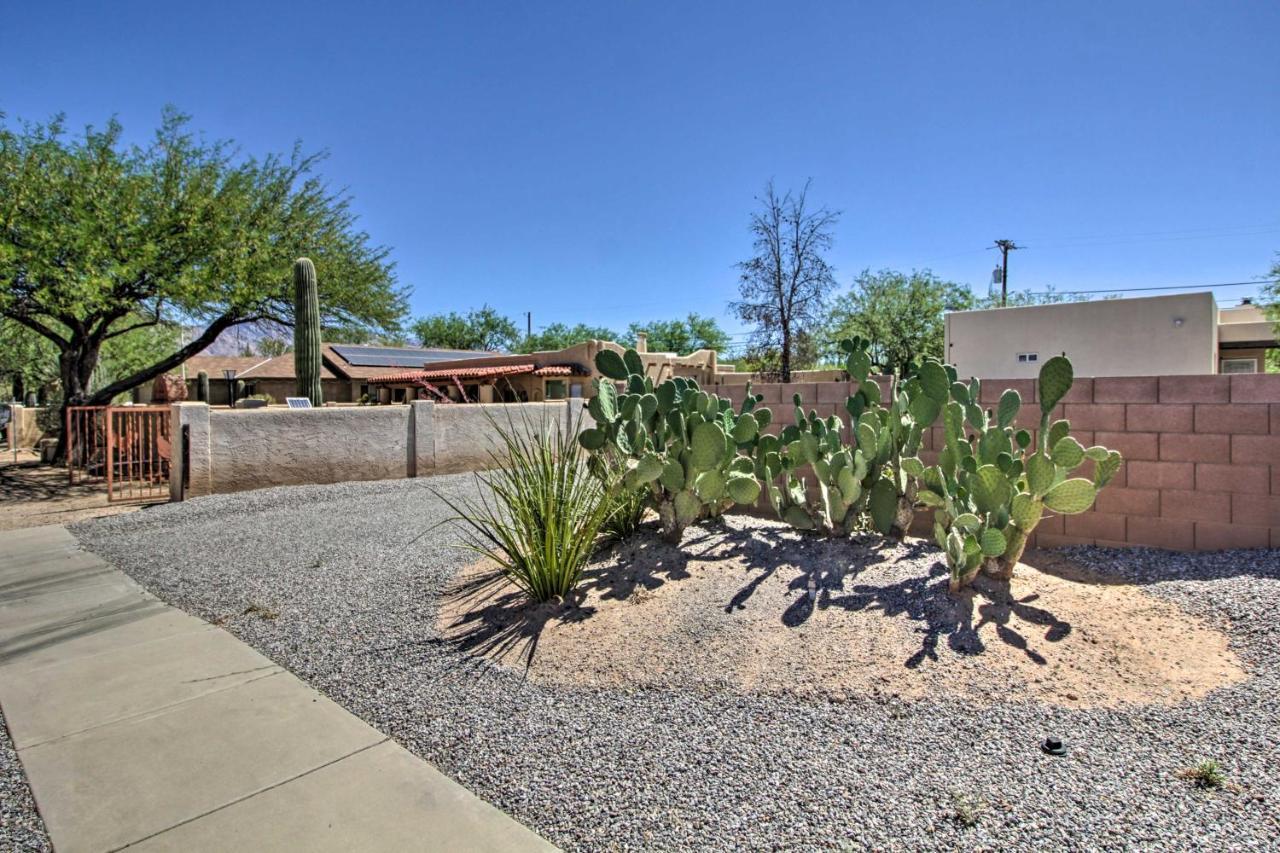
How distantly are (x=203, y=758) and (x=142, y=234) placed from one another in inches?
528

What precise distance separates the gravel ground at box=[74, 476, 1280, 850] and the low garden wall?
5858 mm

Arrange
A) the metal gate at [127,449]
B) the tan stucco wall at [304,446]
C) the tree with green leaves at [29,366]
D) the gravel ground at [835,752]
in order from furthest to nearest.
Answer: the tree with green leaves at [29,366] < the metal gate at [127,449] < the tan stucco wall at [304,446] < the gravel ground at [835,752]

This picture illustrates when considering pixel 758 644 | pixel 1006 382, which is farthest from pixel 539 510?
pixel 1006 382

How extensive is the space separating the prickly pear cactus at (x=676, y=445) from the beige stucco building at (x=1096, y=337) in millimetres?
13553

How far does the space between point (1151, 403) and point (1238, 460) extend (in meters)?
0.62

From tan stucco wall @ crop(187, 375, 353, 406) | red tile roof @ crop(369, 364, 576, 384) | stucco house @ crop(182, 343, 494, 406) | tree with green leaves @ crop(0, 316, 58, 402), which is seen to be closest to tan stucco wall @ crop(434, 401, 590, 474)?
red tile roof @ crop(369, 364, 576, 384)

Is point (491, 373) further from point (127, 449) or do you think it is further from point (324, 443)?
point (324, 443)

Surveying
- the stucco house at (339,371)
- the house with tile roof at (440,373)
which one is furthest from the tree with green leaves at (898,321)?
the stucco house at (339,371)

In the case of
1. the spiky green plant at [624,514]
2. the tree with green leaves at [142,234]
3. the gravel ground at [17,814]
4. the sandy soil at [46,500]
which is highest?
the tree with green leaves at [142,234]

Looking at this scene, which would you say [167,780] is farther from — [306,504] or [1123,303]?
[1123,303]

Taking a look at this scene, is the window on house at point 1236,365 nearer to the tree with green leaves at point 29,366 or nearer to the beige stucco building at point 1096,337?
the beige stucco building at point 1096,337

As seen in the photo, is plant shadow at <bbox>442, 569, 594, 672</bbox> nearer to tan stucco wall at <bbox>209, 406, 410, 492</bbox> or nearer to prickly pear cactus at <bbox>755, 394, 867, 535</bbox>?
prickly pear cactus at <bbox>755, 394, 867, 535</bbox>

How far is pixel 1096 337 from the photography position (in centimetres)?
1753

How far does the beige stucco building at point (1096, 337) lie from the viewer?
53.6 feet
